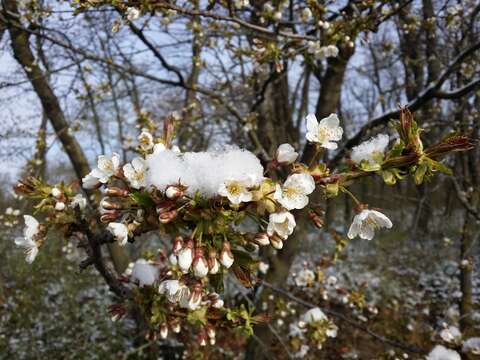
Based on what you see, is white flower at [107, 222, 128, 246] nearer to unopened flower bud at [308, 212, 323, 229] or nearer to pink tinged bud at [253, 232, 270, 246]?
pink tinged bud at [253, 232, 270, 246]

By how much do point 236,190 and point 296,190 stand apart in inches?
5.2

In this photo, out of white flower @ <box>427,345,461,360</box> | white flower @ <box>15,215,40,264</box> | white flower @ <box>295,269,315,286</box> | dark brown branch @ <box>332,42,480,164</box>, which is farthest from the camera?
white flower @ <box>295,269,315,286</box>

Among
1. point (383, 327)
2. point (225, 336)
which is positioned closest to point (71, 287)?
point (225, 336)

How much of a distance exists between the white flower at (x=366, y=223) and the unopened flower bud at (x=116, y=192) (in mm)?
552

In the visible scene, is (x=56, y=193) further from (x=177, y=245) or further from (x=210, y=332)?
(x=210, y=332)

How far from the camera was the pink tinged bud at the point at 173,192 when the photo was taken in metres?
0.78

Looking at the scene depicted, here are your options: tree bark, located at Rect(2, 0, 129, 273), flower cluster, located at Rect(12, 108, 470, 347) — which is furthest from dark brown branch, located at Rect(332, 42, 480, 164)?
tree bark, located at Rect(2, 0, 129, 273)

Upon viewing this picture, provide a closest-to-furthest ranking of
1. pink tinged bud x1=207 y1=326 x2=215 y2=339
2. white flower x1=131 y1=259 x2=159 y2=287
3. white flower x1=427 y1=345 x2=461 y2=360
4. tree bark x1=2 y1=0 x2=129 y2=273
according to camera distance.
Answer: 1. pink tinged bud x1=207 y1=326 x2=215 y2=339
2. white flower x1=131 y1=259 x2=159 y2=287
3. white flower x1=427 y1=345 x2=461 y2=360
4. tree bark x1=2 y1=0 x2=129 y2=273

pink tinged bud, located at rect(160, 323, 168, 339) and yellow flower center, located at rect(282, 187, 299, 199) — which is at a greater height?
yellow flower center, located at rect(282, 187, 299, 199)

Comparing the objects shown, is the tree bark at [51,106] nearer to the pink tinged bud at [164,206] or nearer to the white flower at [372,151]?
the pink tinged bud at [164,206]

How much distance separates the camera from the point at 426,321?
6.63 meters

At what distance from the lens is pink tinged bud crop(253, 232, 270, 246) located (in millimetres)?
823

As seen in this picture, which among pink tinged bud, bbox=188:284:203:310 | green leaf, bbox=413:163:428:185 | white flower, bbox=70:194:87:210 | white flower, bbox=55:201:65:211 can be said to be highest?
white flower, bbox=70:194:87:210

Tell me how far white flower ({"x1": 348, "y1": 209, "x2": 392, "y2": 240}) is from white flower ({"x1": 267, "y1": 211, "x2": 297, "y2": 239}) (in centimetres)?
18
